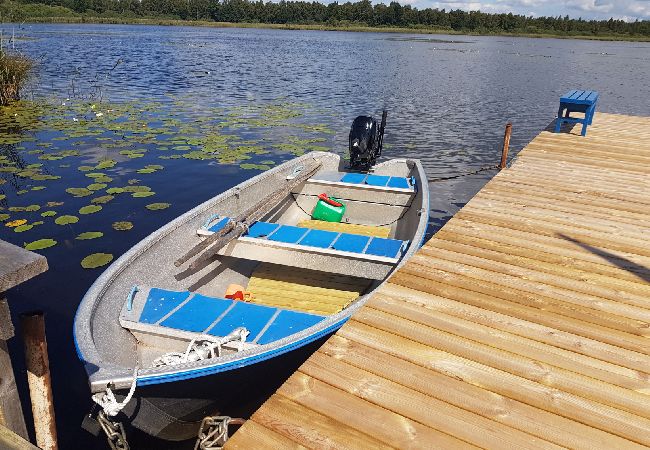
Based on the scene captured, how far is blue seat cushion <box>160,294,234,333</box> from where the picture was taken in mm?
4066

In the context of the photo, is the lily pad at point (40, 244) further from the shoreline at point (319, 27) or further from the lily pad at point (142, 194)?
the shoreline at point (319, 27)

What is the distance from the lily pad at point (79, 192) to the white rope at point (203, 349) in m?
6.87

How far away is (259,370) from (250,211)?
9.58 feet

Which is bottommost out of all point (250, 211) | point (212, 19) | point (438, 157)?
point (438, 157)

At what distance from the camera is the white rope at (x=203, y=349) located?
3666mm

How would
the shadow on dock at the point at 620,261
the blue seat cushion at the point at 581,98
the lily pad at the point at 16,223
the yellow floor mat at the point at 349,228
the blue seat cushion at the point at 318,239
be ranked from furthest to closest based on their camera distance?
the blue seat cushion at the point at 581,98
the lily pad at the point at 16,223
the yellow floor mat at the point at 349,228
the blue seat cushion at the point at 318,239
the shadow on dock at the point at 620,261

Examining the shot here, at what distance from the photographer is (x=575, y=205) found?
20.7ft

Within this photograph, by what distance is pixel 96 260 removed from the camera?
7.22m

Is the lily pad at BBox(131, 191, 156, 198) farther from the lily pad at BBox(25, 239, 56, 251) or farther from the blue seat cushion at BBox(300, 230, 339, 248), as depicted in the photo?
the blue seat cushion at BBox(300, 230, 339, 248)

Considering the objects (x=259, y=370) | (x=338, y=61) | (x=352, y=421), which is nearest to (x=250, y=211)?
(x=259, y=370)

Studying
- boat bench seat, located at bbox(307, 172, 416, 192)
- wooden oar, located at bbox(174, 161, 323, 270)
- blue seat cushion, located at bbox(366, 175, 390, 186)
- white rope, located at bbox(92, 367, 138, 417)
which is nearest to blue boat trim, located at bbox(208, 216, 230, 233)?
wooden oar, located at bbox(174, 161, 323, 270)

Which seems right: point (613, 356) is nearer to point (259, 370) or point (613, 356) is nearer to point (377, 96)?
point (259, 370)

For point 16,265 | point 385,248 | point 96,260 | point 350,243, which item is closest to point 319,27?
point 96,260

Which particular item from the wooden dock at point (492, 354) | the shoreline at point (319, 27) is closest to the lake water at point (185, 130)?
the wooden dock at point (492, 354)
